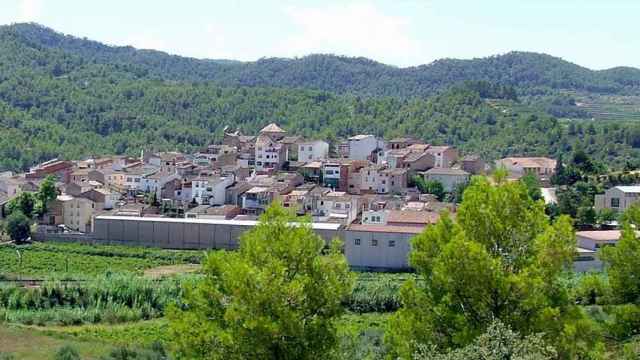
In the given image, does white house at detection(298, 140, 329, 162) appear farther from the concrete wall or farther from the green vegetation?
the concrete wall

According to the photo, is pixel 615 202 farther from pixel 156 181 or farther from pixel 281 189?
pixel 156 181

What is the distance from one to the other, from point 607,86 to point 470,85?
51750 mm

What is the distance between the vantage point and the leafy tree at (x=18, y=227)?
43.9 meters

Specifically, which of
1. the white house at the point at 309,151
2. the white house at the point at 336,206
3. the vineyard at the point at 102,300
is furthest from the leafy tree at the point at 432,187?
the vineyard at the point at 102,300

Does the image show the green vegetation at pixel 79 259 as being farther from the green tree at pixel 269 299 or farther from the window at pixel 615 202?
the green tree at pixel 269 299

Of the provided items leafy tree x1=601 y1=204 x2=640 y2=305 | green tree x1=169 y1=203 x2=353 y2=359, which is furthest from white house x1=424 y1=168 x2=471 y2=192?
green tree x1=169 y1=203 x2=353 y2=359

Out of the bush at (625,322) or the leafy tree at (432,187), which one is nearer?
the bush at (625,322)

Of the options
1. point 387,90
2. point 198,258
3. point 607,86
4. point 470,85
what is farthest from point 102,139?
point 607,86

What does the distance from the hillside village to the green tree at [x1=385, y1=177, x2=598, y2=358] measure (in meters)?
26.5

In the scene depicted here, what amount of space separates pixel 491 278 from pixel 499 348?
39.4 inches

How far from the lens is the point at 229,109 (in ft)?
309

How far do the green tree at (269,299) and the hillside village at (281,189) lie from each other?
27.6m

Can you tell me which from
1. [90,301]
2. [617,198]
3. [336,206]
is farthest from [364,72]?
[90,301]

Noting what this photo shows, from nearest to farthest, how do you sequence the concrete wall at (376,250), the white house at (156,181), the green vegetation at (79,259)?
the green vegetation at (79,259), the concrete wall at (376,250), the white house at (156,181)
